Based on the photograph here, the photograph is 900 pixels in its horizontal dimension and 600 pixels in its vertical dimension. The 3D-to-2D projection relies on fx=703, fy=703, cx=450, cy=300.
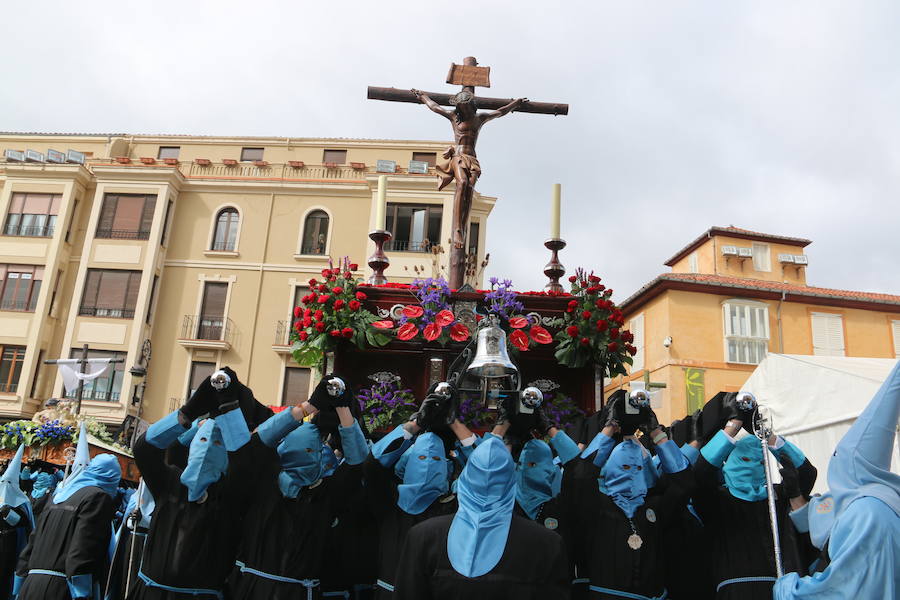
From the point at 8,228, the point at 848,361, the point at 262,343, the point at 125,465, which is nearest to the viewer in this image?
the point at 848,361

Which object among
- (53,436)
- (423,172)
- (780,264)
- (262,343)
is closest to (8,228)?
(262,343)

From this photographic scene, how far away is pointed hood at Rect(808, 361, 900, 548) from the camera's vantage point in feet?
8.71

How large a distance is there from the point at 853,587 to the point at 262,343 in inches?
925

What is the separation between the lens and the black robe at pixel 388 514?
4.10 metres

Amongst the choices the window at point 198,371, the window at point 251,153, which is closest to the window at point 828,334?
the window at point 198,371

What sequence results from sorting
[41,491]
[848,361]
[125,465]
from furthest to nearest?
[125,465] → [848,361] → [41,491]

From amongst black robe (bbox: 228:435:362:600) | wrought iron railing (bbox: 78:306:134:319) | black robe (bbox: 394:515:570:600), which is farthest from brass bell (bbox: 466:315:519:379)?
wrought iron railing (bbox: 78:306:134:319)

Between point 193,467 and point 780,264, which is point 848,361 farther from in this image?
point 780,264

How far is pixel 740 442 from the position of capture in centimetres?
417

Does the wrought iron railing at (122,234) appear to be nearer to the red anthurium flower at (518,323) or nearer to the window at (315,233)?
the window at (315,233)

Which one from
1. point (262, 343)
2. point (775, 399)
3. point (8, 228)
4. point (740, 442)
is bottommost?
point (740, 442)

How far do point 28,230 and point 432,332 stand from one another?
2618cm

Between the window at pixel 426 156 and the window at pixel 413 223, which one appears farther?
the window at pixel 426 156

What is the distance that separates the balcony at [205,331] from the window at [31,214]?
6786 mm
